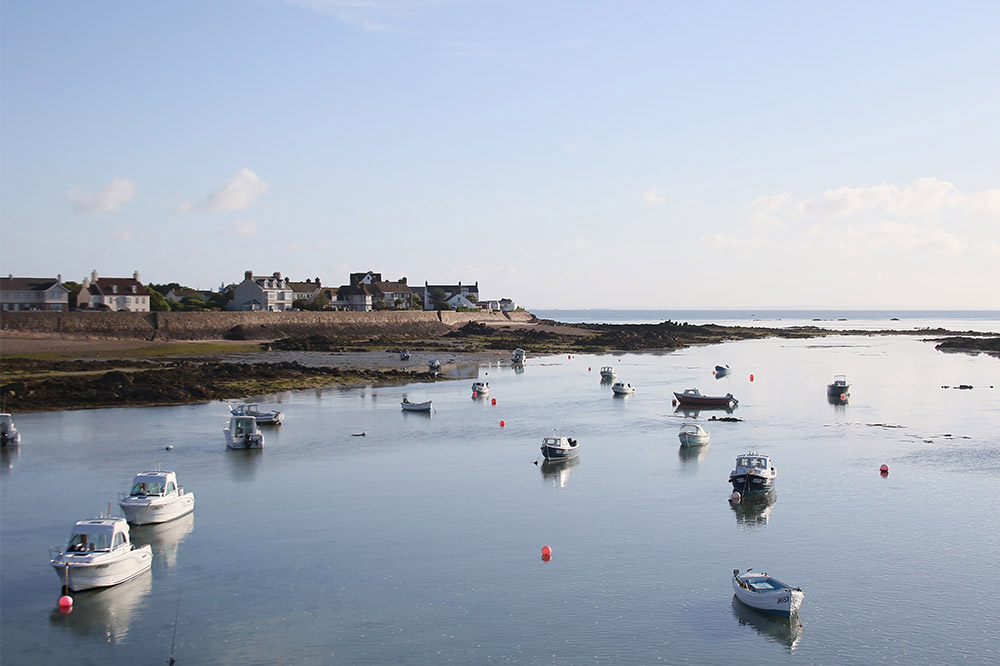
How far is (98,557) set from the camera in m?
22.8

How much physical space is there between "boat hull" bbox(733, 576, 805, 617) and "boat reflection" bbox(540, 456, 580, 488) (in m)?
14.3

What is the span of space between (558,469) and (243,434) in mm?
15886

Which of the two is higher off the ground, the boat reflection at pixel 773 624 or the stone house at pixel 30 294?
the stone house at pixel 30 294

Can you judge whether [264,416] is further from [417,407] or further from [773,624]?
[773,624]

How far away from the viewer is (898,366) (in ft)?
309

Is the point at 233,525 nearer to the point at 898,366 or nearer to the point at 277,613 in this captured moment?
the point at 277,613

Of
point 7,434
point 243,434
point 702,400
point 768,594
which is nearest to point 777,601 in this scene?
point 768,594

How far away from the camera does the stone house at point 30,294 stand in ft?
335

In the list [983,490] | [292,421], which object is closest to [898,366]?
[983,490]

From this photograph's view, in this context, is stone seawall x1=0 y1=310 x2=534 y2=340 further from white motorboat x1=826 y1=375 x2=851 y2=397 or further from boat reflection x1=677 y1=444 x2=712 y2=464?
white motorboat x1=826 y1=375 x2=851 y2=397

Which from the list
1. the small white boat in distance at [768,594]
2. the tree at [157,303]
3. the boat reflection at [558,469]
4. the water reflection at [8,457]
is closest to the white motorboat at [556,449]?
the boat reflection at [558,469]

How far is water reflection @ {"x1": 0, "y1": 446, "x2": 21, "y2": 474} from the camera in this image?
1452 inches

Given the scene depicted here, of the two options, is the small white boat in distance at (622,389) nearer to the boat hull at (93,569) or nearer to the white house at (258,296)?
the boat hull at (93,569)

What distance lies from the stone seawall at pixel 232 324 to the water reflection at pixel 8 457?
51783 mm
